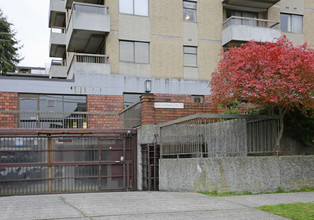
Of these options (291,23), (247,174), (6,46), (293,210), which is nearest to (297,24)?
(291,23)

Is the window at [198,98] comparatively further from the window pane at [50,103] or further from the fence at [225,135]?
the fence at [225,135]

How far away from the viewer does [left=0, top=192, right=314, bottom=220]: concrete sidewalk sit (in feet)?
23.9

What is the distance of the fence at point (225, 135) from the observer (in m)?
10.3

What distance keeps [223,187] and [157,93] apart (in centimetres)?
1270

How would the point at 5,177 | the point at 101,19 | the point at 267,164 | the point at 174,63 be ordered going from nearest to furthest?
the point at 267,164
the point at 5,177
the point at 101,19
the point at 174,63

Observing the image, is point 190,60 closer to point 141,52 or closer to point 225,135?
point 141,52

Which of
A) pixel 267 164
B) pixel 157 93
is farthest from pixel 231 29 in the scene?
pixel 267 164

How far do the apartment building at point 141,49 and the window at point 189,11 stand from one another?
0.06m

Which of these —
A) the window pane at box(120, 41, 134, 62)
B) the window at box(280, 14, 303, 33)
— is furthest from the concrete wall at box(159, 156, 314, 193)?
the window at box(280, 14, 303, 33)

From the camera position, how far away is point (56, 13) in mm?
29969

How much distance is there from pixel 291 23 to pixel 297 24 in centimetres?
51

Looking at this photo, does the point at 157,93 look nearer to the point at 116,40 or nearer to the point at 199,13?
the point at 116,40

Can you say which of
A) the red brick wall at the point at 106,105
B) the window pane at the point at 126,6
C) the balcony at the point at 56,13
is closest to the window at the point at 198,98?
the red brick wall at the point at 106,105

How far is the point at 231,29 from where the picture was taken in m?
22.9
